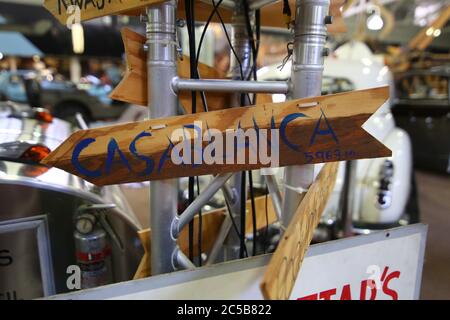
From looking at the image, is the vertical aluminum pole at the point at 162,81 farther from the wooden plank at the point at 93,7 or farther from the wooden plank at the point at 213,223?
the wooden plank at the point at 213,223

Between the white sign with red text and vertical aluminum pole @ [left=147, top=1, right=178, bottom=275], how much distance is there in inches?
7.6

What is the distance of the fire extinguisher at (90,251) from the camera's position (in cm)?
116

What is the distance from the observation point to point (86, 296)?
762 millimetres

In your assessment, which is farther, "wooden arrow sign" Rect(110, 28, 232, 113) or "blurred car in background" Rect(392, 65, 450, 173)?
"blurred car in background" Rect(392, 65, 450, 173)

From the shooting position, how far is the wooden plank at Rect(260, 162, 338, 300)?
638 mm

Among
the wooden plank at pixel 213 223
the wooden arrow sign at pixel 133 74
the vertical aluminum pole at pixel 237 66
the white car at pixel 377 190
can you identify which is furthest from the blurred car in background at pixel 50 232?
the white car at pixel 377 190

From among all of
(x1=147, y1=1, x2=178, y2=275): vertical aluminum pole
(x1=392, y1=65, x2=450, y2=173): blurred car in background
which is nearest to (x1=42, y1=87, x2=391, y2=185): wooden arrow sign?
(x1=147, y1=1, x2=178, y2=275): vertical aluminum pole

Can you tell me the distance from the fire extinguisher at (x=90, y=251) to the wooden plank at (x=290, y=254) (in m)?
0.71

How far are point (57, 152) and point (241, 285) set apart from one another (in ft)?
1.80

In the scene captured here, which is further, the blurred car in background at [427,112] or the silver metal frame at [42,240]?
the blurred car in background at [427,112]

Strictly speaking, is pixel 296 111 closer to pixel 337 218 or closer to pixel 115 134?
pixel 115 134

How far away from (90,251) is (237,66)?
849 mm

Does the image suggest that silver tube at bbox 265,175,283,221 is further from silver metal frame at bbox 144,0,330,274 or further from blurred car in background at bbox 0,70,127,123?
blurred car in background at bbox 0,70,127,123

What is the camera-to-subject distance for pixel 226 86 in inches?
36.0
